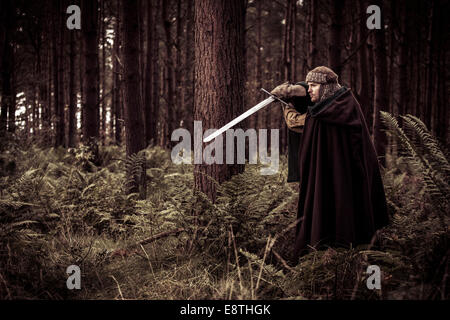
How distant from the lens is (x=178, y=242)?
4.23 metres

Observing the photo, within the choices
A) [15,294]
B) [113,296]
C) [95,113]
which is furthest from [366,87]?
[15,294]

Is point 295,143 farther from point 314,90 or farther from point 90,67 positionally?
point 90,67

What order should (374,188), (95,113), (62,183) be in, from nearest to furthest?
(374,188)
(62,183)
(95,113)

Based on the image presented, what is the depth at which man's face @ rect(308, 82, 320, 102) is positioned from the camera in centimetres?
371

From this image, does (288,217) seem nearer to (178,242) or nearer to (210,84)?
(178,242)

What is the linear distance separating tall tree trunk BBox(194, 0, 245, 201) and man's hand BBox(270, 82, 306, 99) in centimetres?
60

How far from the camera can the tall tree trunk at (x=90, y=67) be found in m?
7.87

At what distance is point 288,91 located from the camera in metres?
3.84

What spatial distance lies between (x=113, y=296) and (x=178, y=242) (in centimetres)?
107

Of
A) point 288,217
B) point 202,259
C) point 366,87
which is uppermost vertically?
point 366,87

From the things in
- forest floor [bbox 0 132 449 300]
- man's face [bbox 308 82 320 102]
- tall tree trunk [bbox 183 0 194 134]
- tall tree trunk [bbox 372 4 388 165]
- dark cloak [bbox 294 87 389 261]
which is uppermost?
tall tree trunk [bbox 183 0 194 134]

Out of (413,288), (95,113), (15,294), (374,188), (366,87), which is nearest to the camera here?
(413,288)

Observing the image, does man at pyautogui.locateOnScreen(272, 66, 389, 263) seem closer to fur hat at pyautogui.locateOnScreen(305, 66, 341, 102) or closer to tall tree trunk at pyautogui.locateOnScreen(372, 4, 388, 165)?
fur hat at pyautogui.locateOnScreen(305, 66, 341, 102)

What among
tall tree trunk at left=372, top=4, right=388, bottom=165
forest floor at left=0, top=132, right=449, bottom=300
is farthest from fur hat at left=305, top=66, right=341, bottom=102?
tall tree trunk at left=372, top=4, right=388, bottom=165
